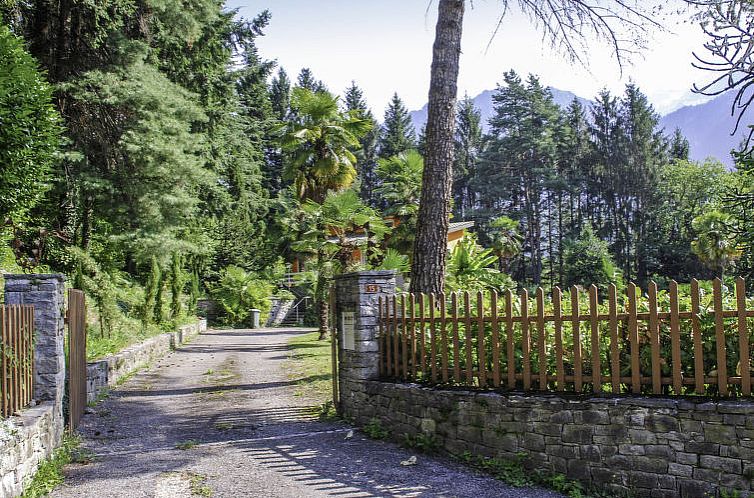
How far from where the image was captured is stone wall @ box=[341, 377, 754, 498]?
196 inches

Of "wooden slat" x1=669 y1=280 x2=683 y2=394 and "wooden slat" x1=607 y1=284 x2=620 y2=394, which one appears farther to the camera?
"wooden slat" x1=607 y1=284 x2=620 y2=394

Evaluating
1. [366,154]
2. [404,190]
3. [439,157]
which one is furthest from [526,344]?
[366,154]

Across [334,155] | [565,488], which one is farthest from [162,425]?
[334,155]

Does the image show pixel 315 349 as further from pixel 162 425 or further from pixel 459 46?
pixel 459 46

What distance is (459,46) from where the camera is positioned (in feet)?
32.4

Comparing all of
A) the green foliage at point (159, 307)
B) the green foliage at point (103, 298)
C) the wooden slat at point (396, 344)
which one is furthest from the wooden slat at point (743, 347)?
the green foliage at point (159, 307)

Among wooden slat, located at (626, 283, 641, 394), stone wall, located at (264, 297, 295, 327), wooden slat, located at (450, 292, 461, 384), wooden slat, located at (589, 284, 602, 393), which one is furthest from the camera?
stone wall, located at (264, 297, 295, 327)

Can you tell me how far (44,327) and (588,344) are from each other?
19.1 ft

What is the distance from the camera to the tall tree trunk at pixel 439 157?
9.52m

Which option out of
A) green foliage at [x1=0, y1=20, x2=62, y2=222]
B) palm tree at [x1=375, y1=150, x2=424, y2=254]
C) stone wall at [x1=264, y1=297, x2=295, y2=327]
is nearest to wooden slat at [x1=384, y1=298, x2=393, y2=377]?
green foliage at [x1=0, y1=20, x2=62, y2=222]

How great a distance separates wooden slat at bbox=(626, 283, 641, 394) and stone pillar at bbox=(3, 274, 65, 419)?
5942mm

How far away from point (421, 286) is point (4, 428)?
18.7 ft

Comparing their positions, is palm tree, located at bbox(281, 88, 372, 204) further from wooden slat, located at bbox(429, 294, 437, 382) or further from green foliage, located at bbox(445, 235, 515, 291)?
wooden slat, located at bbox(429, 294, 437, 382)

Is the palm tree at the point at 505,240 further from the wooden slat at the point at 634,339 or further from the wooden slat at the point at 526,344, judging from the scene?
the wooden slat at the point at 634,339
